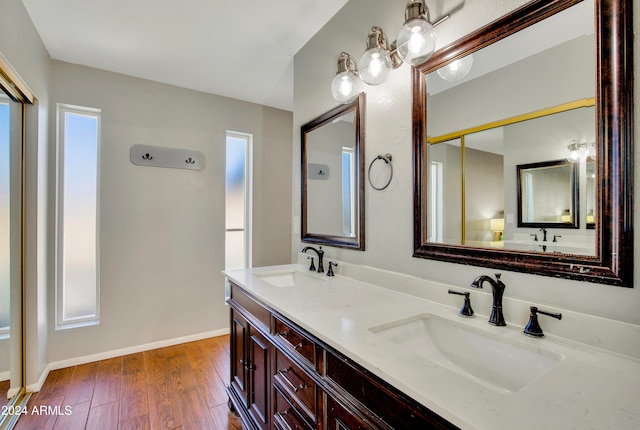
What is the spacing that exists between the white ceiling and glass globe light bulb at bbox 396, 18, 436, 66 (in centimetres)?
82

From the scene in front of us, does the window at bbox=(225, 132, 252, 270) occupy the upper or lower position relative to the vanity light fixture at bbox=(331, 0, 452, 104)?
lower

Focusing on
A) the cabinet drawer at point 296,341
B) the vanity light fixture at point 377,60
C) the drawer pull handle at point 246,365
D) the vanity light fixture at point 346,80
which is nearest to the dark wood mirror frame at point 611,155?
the vanity light fixture at point 377,60

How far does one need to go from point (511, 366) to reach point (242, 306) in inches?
52.4

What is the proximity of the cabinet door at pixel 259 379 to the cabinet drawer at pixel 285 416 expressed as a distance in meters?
0.10

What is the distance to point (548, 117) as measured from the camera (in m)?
0.99

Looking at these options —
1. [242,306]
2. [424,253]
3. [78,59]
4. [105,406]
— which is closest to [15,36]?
[78,59]

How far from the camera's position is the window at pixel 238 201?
10.9 ft

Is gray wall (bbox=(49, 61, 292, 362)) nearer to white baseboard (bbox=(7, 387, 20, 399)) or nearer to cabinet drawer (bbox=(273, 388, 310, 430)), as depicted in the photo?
white baseboard (bbox=(7, 387, 20, 399))

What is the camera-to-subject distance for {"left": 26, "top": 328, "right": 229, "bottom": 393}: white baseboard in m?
2.26

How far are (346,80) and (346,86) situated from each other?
3cm

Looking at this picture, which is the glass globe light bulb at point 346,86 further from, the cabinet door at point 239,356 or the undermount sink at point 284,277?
the cabinet door at point 239,356

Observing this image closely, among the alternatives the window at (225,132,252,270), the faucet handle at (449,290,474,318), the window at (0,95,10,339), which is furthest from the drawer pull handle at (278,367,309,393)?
the window at (225,132,252,270)

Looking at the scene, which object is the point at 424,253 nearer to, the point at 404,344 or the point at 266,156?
the point at 404,344

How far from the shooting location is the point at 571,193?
36.3 inches
